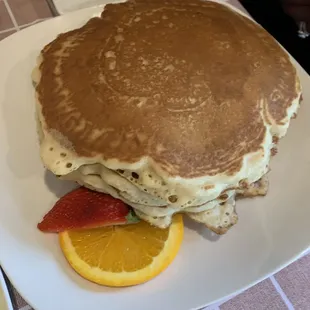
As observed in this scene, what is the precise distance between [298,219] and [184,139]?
27 cm

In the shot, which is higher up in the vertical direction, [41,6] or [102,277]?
[41,6]

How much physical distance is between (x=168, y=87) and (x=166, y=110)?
0.05 m

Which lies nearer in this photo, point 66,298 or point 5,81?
point 66,298

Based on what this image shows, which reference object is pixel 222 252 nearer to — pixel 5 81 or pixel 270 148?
pixel 270 148

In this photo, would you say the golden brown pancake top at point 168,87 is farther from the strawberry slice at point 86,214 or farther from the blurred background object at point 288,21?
the blurred background object at point 288,21

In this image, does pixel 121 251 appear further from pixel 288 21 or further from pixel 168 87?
pixel 288 21

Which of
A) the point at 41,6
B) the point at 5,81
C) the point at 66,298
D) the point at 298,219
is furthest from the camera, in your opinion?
the point at 41,6

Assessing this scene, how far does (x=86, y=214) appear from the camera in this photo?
0.87 meters

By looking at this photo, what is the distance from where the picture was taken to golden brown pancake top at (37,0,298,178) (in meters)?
0.83

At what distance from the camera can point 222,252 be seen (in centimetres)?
90

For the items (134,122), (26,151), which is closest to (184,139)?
(134,122)

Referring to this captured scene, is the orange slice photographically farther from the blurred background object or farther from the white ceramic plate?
the blurred background object

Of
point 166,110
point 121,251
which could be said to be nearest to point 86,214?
point 121,251

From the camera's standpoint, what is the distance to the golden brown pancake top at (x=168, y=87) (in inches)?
32.5
